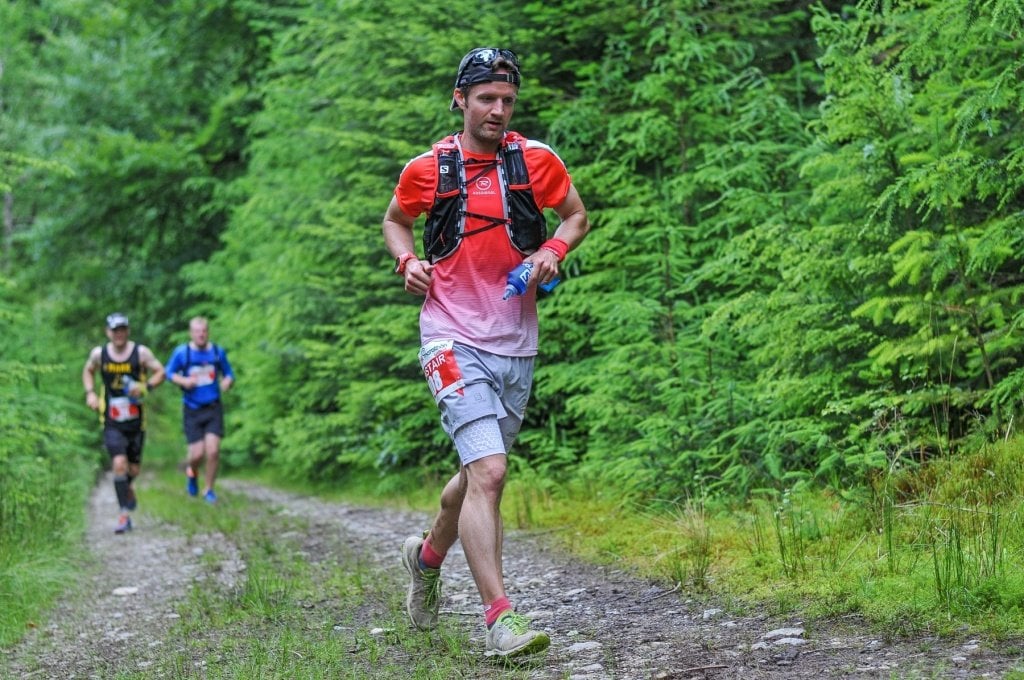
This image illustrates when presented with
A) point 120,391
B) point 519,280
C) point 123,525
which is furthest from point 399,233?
point 120,391

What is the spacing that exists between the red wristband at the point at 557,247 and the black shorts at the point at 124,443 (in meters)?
8.43

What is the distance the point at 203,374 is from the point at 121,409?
179 cm

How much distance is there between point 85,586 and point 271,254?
8.90m

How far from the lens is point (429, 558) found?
202 inches

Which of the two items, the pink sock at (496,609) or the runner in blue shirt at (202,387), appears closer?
the pink sock at (496,609)

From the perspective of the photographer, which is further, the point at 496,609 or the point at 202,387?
the point at 202,387

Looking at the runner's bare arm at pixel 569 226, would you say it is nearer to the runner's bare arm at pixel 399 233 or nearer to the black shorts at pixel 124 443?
the runner's bare arm at pixel 399 233

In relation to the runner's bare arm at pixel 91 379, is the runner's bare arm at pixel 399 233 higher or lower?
higher

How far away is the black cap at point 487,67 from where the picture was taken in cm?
471

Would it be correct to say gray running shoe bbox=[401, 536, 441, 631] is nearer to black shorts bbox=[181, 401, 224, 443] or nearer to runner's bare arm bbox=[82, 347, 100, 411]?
runner's bare arm bbox=[82, 347, 100, 411]

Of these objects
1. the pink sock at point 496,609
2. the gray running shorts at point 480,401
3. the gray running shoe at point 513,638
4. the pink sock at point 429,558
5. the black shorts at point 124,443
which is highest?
the gray running shorts at point 480,401

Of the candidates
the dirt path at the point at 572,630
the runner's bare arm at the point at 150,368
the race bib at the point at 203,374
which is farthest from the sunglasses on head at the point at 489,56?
the race bib at the point at 203,374

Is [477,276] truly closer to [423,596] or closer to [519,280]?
[519,280]

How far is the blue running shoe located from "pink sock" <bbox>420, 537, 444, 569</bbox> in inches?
282
